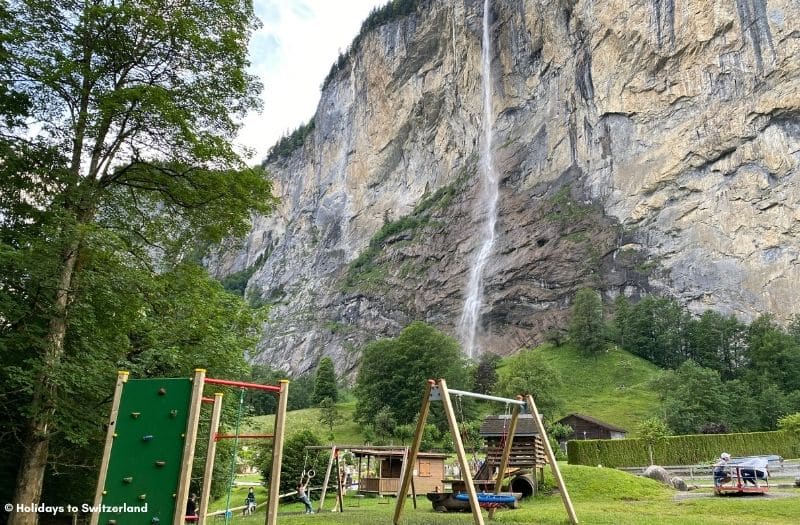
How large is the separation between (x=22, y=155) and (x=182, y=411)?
725 cm

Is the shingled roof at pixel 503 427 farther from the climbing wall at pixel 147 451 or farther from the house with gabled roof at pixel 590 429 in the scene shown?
the house with gabled roof at pixel 590 429

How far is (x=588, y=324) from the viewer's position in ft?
236

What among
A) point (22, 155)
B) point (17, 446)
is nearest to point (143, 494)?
point (17, 446)

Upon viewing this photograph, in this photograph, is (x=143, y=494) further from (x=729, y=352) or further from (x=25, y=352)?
(x=729, y=352)

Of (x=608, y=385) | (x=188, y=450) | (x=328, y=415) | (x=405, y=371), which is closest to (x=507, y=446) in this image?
(x=188, y=450)

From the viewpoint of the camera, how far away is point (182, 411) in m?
8.38

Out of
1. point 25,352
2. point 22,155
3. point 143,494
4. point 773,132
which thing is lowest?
point 143,494

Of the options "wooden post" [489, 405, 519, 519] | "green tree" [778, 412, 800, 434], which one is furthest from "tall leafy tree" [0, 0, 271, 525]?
"green tree" [778, 412, 800, 434]

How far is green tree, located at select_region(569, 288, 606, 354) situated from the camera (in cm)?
7094

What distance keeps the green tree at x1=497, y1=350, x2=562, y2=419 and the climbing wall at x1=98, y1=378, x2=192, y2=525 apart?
4493 cm

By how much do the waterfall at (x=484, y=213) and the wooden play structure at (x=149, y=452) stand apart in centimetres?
7342

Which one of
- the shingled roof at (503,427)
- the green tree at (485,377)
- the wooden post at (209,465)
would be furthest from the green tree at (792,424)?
the wooden post at (209,465)

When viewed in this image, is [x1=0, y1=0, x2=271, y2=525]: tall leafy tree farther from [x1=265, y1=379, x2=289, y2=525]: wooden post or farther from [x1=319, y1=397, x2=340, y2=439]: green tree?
[x1=319, y1=397, x2=340, y2=439]: green tree

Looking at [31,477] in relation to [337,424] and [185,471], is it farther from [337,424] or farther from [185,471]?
[337,424]
